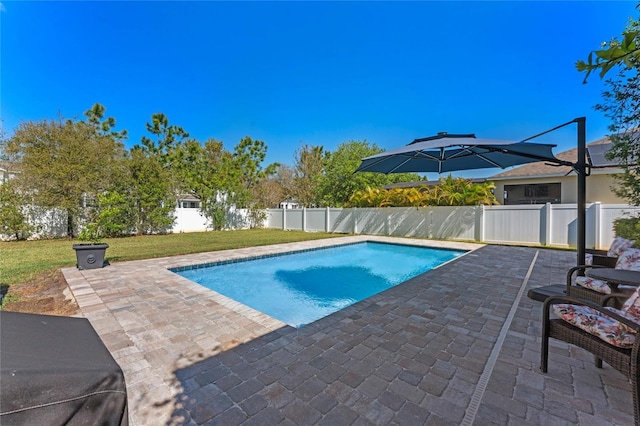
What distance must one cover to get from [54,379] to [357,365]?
233 centimetres

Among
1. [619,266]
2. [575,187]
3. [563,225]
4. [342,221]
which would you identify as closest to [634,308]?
[619,266]

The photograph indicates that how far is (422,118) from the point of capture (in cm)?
1950

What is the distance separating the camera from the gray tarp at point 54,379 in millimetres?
873

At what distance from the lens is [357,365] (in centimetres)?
266

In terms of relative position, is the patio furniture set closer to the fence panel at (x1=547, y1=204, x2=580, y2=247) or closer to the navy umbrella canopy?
the navy umbrella canopy

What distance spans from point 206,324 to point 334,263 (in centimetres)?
635

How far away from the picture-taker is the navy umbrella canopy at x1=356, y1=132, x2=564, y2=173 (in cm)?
399

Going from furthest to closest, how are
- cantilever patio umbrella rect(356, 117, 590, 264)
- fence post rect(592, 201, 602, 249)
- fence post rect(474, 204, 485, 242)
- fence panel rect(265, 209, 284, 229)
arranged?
fence panel rect(265, 209, 284, 229), fence post rect(474, 204, 485, 242), fence post rect(592, 201, 602, 249), cantilever patio umbrella rect(356, 117, 590, 264)

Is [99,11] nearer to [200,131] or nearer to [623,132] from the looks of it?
[623,132]

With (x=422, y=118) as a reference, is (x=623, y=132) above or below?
below

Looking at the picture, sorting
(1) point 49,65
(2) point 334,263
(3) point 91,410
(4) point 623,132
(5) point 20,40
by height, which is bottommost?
(2) point 334,263

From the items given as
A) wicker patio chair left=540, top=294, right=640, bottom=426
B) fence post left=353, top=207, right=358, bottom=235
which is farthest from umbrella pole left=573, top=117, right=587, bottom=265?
fence post left=353, top=207, right=358, bottom=235

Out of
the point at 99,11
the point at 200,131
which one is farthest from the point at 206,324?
the point at 200,131

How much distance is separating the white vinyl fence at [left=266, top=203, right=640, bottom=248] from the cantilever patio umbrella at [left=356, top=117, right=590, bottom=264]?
5.90m
